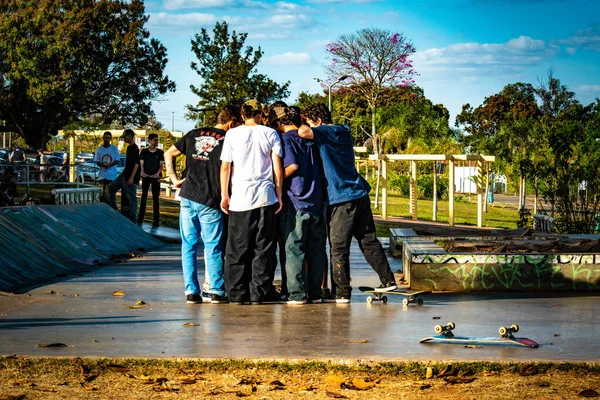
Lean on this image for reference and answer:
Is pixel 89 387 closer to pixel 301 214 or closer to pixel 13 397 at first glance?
pixel 13 397

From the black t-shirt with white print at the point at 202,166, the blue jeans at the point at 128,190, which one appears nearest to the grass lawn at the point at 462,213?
the blue jeans at the point at 128,190

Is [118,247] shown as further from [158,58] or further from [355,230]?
[158,58]

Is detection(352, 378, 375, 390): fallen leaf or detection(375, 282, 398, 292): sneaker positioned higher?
detection(375, 282, 398, 292): sneaker

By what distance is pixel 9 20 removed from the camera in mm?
54094

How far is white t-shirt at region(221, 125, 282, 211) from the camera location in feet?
27.5

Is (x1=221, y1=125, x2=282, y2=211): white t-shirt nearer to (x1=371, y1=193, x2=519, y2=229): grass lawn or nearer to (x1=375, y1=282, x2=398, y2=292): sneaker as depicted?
(x1=375, y1=282, x2=398, y2=292): sneaker

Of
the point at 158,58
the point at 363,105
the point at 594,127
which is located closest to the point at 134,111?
the point at 158,58

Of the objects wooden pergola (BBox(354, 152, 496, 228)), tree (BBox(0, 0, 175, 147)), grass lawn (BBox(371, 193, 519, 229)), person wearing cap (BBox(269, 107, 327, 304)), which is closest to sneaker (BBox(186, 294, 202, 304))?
person wearing cap (BBox(269, 107, 327, 304))

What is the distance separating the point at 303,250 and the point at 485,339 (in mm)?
2679

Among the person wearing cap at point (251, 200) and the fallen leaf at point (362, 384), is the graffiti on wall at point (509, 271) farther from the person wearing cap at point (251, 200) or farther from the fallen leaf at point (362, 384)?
the fallen leaf at point (362, 384)

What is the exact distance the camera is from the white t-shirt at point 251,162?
27.5 ft

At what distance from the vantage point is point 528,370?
5.58 meters

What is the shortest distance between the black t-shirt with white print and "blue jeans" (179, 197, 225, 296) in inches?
4.3

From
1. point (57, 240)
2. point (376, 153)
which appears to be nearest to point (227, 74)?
point (376, 153)
